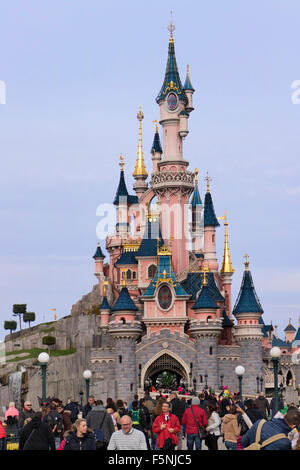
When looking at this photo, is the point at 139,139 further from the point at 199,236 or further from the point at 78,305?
the point at 78,305

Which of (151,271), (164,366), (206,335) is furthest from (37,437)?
(151,271)

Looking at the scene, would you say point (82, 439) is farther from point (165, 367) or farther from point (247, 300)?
point (247, 300)

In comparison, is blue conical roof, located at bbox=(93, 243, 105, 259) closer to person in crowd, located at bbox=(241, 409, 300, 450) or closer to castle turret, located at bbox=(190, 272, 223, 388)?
castle turret, located at bbox=(190, 272, 223, 388)

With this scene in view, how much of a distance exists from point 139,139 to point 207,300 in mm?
21984

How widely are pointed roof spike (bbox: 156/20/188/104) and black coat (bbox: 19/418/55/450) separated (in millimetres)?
55312

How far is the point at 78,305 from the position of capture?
269 feet

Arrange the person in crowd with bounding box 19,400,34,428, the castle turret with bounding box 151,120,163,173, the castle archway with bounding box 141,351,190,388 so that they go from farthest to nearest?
the castle turret with bounding box 151,120,163,173, the castle archway with bounding box 141,351,190,388, the person in crowd with bounding box 19,400,34,428

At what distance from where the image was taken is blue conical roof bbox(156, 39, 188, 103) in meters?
68.4

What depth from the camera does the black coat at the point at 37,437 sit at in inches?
563

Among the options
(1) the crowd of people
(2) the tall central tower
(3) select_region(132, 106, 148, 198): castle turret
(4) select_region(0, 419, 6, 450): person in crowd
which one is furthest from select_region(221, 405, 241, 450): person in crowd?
(3) select_region(132, 106, 148, 198): castle turret

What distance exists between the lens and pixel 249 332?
2451 inches

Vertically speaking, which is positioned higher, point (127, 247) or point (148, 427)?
point (127, 247)

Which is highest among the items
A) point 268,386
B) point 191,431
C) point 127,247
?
point 127,247

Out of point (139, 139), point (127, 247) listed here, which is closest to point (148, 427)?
point (127, 247)
